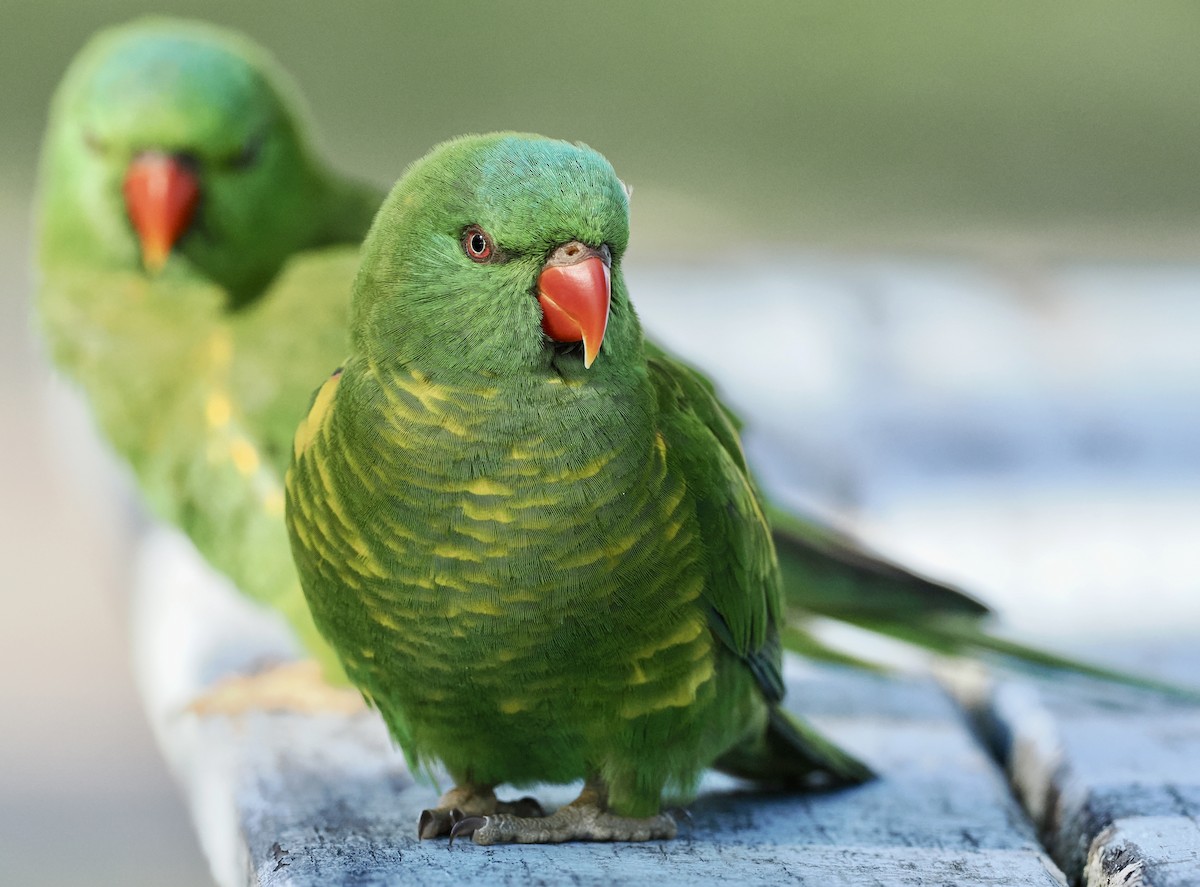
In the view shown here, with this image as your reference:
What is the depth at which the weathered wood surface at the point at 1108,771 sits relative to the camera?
5.41ft

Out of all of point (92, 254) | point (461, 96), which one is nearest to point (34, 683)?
point (92, 254)

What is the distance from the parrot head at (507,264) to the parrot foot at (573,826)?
526 millimetres

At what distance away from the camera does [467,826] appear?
1.73 meters

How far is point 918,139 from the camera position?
9984 millimetres

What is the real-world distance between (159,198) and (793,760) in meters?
1.55

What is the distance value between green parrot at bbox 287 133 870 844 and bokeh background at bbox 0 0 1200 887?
41.9 inches

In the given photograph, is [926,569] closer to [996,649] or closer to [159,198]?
[996,649]

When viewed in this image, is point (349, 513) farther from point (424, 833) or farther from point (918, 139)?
point (918, 139)

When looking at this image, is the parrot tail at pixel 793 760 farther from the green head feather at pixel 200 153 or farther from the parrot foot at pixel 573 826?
the green head feather at pixel 200 153

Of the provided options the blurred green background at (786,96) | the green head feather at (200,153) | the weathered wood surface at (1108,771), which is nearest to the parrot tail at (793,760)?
the weathered wood surface at (1108,771)

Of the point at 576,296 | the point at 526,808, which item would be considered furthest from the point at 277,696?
the point at 576,296

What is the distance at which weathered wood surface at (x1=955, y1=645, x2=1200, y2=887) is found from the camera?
1.65 meters

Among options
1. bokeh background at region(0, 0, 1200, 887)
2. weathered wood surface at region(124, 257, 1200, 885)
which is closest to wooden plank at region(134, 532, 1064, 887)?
weathered wood surface at region(124, 257, 1200, 885)

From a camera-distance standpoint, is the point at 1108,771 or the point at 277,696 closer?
the point at 1108,771
